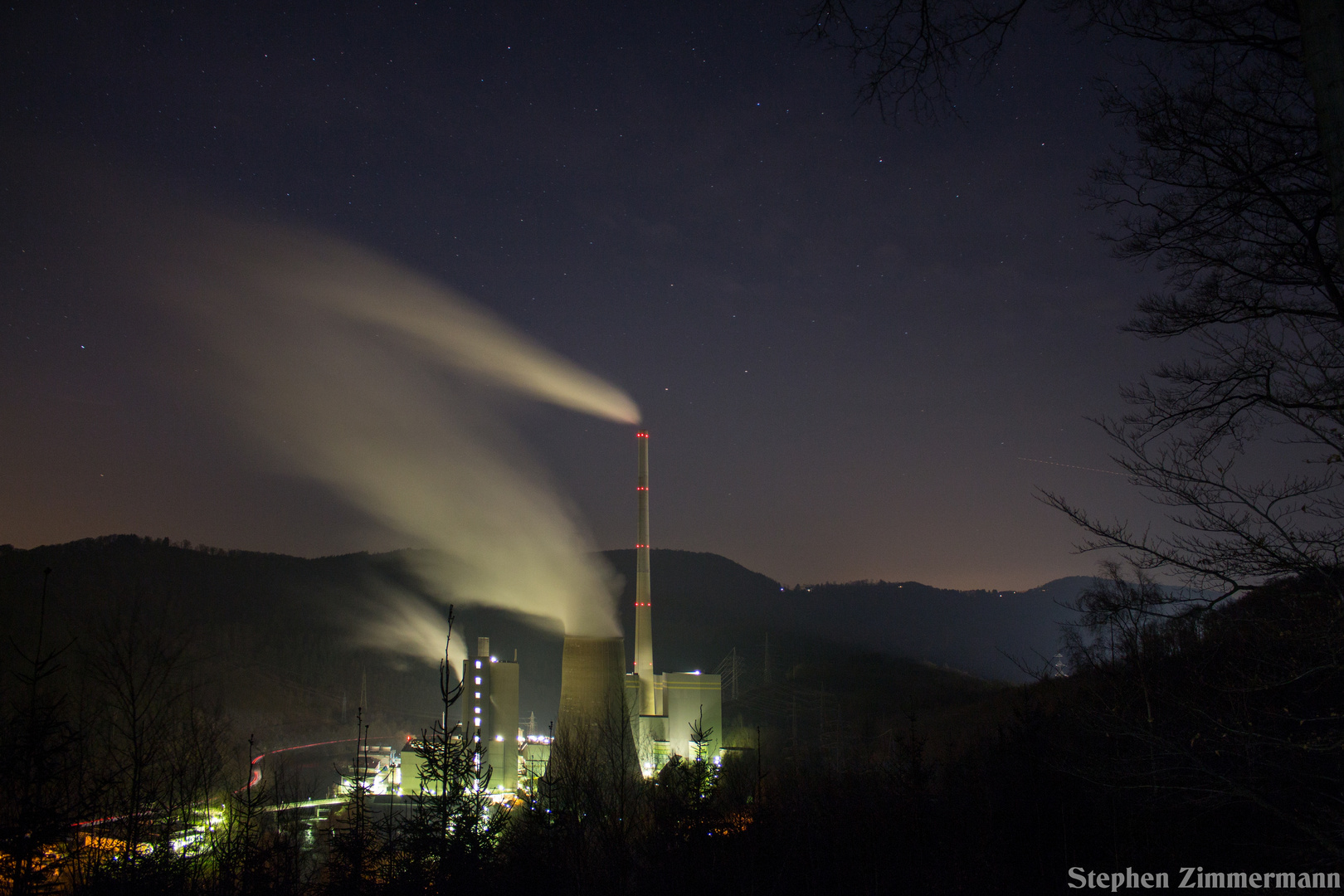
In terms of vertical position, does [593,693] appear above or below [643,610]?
below

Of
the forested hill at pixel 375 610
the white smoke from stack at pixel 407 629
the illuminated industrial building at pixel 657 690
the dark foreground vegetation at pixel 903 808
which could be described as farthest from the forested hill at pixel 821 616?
the dark foreground vegetation at pixel 903 808

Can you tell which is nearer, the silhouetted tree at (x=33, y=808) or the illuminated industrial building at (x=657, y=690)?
the silhouetted tree at (x=33, y=808)

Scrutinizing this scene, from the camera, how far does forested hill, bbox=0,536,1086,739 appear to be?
7388cm

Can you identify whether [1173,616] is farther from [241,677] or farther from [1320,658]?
[241,677]

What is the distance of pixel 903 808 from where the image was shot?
21469 millimetres

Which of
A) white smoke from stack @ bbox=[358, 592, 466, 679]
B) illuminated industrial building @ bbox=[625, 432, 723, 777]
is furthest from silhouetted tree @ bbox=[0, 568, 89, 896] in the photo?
white smoke from stack @ bbox=[358, 592, 466, 679]

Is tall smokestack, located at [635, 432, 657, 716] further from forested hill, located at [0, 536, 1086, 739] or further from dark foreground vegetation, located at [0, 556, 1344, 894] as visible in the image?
forested hill, located at [0, 536, 1086, 739]

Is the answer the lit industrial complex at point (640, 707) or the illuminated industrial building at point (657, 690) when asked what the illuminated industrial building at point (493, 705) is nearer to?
the lit industrial complex at point (640, 707)

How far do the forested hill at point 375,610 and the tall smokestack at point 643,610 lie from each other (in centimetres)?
2920

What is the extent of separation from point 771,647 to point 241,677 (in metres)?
69.7

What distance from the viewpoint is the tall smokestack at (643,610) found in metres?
43.8

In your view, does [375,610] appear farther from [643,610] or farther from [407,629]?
[643,610]

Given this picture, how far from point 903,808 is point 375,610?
12026 centimetres

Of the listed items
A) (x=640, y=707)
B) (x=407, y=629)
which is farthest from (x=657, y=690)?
(x=407, y=629)
